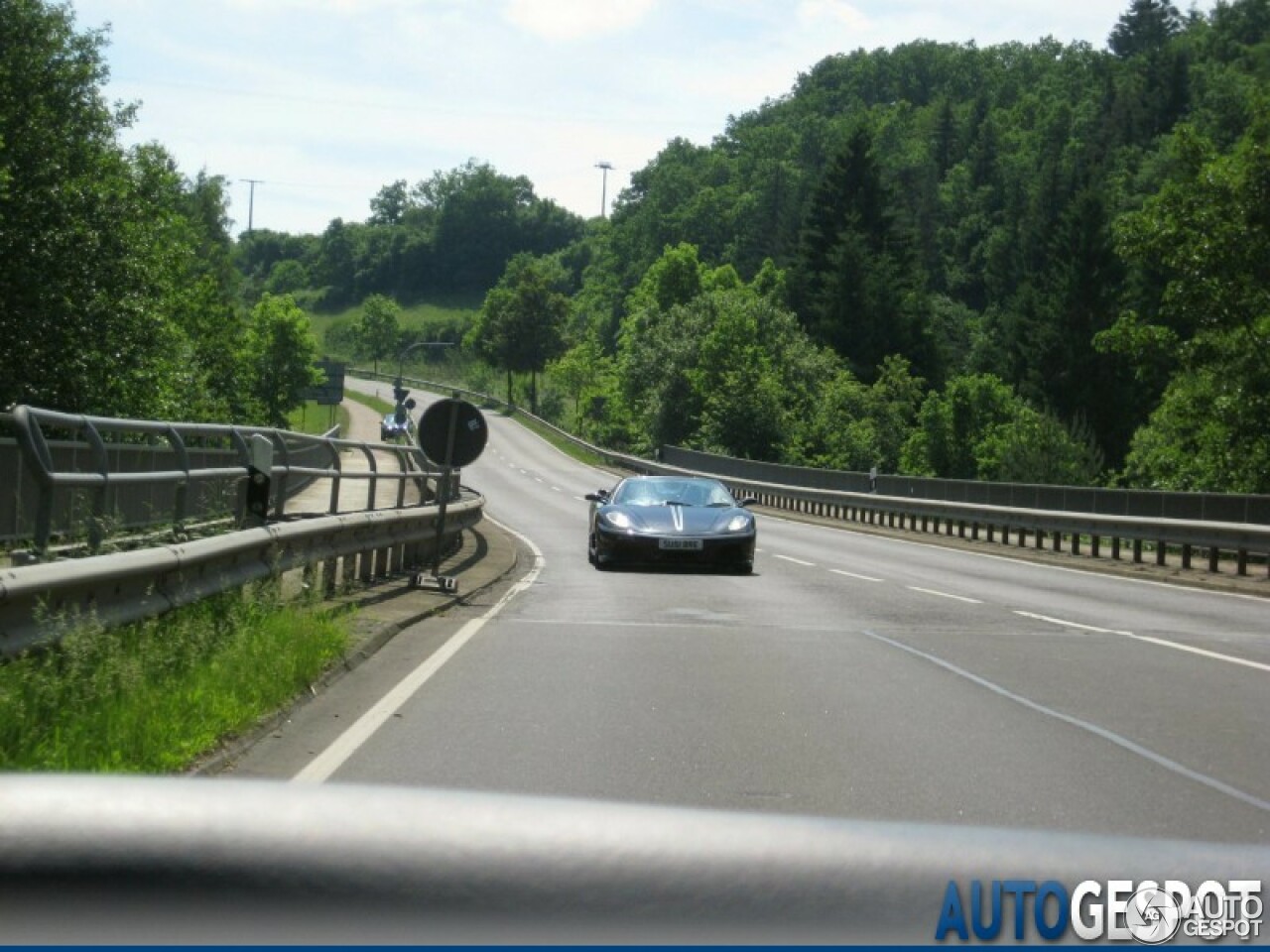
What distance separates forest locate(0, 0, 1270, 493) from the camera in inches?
1652

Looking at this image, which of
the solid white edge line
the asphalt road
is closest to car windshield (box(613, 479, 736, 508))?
the asphalt road

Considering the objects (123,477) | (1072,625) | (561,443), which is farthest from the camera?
(561,443)

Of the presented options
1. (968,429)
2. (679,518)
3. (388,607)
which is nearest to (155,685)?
(388,607)

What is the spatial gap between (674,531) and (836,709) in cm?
1308

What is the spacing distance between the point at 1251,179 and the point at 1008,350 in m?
62.5

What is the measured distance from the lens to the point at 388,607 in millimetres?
15312

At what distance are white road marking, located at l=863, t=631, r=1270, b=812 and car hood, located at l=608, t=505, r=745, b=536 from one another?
973 cm

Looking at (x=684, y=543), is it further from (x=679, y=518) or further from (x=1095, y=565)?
(x=1095, y=565)

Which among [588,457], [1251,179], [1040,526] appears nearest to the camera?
[1040,526]

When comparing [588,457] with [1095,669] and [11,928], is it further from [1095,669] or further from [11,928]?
[11,928]

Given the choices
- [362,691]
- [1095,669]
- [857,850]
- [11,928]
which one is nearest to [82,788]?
[11,928]

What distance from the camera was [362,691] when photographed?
10.2 metres

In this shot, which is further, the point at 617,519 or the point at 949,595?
the point at 617,519

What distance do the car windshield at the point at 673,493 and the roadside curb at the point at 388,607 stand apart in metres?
1.89
